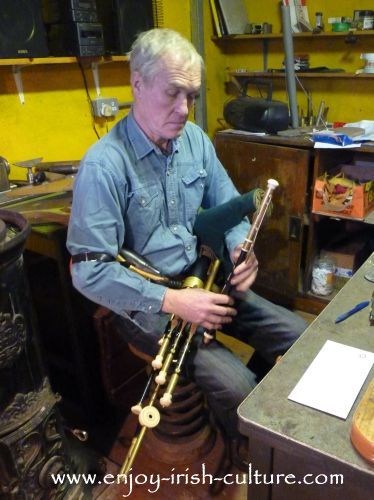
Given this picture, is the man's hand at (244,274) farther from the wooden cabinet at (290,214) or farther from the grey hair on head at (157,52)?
the wooden cabinet at (290,214)

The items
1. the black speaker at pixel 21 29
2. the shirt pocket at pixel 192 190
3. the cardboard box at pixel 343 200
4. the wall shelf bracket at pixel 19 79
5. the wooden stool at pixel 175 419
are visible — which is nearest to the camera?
the shirt pocket at pixel 192 190

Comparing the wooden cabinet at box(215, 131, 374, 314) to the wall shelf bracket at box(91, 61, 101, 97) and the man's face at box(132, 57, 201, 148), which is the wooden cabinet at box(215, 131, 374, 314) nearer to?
the wall shelf bracket at box(91, 61, 101, 97)

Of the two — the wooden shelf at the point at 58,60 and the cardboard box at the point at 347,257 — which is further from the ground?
the wooden shelf at the point at 58,60

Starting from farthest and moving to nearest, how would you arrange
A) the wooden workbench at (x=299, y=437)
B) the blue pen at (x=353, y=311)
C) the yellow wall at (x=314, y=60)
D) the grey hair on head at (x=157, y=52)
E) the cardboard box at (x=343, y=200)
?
the yellow wall at (x=314, y=60)
the cardboard box at (x=343, y=200)
the grey hair on head at (x=157, y=52)
the blue pen at (x=353, y=311)
the wooden workbench at (x=299, y=437)

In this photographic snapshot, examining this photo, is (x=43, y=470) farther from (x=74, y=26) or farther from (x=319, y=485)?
(x=74, y=26)

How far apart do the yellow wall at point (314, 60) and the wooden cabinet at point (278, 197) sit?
0.80 m

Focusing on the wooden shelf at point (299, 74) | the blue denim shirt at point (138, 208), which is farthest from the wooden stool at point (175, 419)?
the wooden shelf at point (299, 74)

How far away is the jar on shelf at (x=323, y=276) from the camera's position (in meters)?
2.26

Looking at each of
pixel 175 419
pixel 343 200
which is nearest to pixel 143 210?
pixel 175 419

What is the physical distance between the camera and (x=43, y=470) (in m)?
1.21

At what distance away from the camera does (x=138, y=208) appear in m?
1.24

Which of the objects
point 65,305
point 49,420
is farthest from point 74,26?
point 49,420

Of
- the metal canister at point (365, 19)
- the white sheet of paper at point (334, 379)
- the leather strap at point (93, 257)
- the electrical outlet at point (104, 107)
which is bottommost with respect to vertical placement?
the white sheet of paper at point (334, 379)

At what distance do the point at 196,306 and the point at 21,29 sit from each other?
1358 mm
